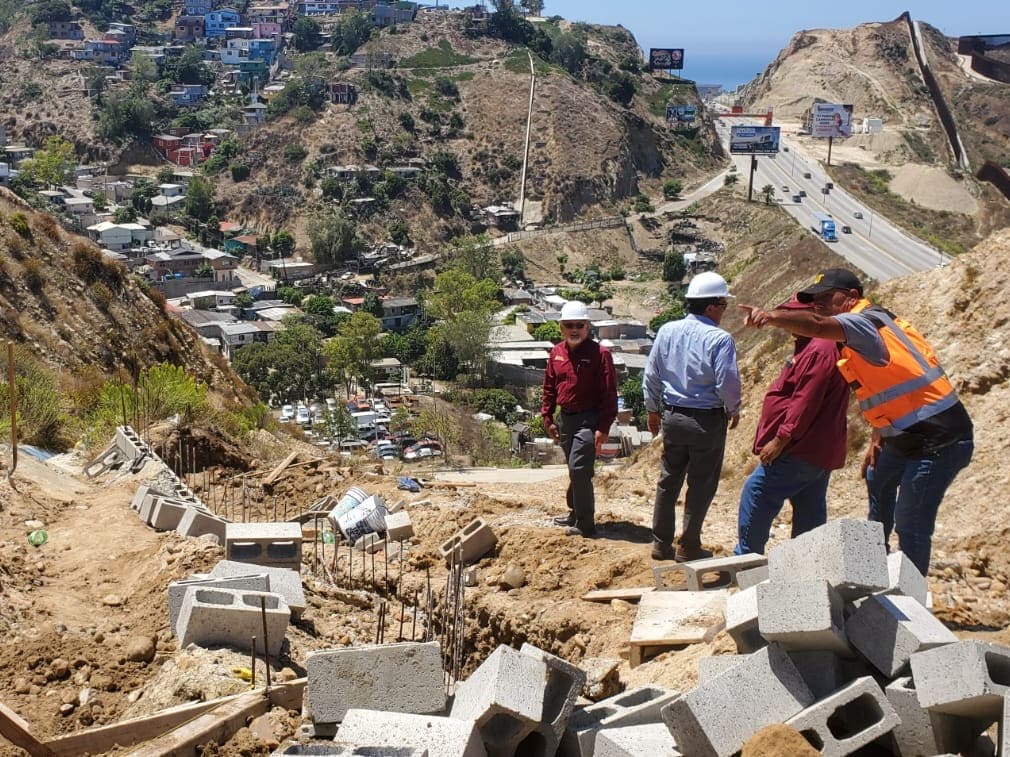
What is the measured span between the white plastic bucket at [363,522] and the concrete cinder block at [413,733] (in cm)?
338

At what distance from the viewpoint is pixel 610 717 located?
343cm

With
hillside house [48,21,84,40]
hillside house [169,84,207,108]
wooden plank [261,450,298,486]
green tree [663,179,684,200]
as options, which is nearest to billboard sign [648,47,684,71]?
green tree [663,179,684,200]

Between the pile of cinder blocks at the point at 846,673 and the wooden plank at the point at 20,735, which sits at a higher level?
the pile of cinder blocks at the point at 846,673

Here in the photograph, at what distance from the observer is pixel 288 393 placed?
4078 centimetres

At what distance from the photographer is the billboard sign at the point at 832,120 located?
74.6 meters

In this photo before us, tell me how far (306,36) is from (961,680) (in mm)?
97562

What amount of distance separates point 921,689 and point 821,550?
532 mm

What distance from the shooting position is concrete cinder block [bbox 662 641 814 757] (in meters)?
3.09

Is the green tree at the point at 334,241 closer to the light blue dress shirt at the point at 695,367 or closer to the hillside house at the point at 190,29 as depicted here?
the hillside house at the point at 190,29

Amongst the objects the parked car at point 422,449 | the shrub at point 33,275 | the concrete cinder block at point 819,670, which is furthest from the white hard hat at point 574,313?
the parked car at point 422,449

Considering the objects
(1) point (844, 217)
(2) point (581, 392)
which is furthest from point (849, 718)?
(1) point (844, 217)

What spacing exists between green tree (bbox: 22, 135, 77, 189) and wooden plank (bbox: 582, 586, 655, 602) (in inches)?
2685

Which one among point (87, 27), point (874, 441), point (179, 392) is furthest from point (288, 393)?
point (87, 27)

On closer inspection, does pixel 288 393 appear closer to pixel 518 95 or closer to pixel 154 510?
pixel 154 510
